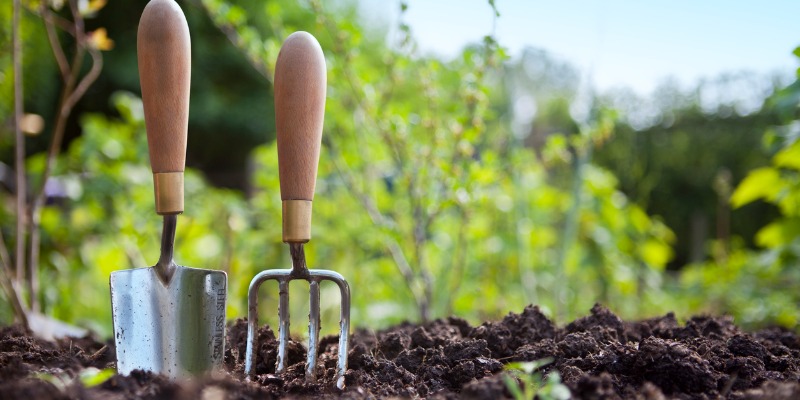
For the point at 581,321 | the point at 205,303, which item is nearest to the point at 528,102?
the point at 581,321

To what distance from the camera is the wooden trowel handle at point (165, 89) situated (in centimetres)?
120

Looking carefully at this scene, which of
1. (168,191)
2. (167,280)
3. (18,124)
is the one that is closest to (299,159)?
(168,191)

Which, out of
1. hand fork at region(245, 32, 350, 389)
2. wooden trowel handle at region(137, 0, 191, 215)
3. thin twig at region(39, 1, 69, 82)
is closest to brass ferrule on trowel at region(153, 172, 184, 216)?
wooden trowel handle at region(137, 0, 191, 215)

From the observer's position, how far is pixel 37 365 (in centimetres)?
117

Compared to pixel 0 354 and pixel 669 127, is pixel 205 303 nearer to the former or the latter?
pixel 0 354

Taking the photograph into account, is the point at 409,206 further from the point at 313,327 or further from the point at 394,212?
the point at 313,327

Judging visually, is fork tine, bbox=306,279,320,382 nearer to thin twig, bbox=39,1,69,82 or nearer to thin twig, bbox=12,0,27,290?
thin twig, bbox=12,0,27,290

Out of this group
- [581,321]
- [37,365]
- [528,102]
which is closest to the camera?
[37,365]

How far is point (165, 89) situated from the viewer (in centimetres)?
123

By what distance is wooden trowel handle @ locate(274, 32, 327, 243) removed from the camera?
1201 millimetres

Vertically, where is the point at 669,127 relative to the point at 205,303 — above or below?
above

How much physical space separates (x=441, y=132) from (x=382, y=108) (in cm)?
23

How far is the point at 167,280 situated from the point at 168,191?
0.18m

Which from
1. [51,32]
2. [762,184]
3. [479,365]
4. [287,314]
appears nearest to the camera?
[479,365]
